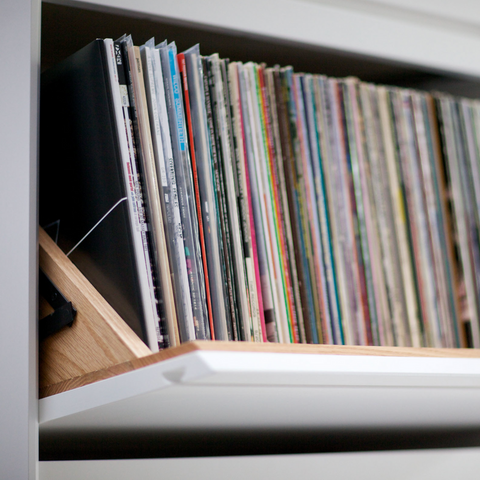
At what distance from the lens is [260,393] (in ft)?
1.76

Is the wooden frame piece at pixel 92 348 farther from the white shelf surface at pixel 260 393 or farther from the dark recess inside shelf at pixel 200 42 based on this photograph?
the dark recess inside shelf at pixel 200 42

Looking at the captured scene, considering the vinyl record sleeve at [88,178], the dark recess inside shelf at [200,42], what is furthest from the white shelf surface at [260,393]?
the dark recess inside shelf at [200,42]

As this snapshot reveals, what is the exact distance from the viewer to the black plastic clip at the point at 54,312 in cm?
64

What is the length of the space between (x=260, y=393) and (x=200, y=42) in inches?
23.9

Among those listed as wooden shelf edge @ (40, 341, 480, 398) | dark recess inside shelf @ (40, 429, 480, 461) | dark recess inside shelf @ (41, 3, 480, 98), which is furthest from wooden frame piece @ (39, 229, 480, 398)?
dark recess inside shelf @ (41, 3, 480, 98)

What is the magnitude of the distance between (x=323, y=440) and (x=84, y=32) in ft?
2.53

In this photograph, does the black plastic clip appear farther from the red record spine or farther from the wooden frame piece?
the red record spine

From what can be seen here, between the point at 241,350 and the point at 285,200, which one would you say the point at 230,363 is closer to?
the point at 241,350

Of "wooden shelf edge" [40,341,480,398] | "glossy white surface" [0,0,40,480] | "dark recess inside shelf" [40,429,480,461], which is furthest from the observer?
"dark recess inside shelf" [40,429,480,461]

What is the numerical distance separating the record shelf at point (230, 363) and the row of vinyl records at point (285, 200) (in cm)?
8

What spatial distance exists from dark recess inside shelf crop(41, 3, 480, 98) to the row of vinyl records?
0.26 ft

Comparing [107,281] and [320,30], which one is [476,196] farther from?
[107,281]

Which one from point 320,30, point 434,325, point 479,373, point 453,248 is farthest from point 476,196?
point 479,373

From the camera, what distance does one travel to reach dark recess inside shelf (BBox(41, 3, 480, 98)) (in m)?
0.81
